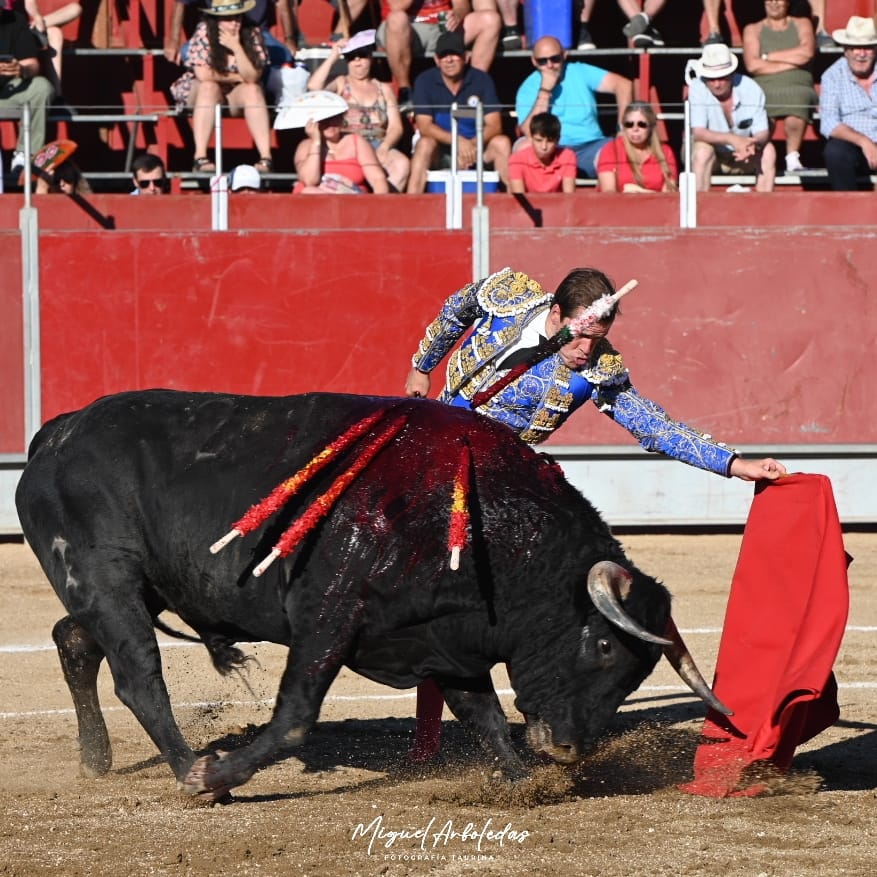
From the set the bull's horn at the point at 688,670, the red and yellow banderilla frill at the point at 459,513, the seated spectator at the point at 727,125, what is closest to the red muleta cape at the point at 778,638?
the bull's horn at the point at 688,670

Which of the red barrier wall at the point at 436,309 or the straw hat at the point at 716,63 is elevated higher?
the straw hat at the point at 716,63

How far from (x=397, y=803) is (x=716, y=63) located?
20.1 ft

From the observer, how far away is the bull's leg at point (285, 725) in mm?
3881

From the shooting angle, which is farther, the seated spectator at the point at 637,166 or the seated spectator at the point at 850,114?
the seated spectator at the point at 850,114

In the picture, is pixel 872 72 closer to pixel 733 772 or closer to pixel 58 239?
pixel 58 239

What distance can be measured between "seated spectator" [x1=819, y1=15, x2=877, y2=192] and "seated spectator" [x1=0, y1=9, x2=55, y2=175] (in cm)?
438

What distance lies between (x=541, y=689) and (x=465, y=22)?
6.66 meters

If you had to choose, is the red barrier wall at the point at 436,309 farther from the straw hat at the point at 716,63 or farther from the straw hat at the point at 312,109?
the straw hat at the point at 716,63

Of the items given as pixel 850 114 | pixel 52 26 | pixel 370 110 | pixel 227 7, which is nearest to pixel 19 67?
pixel 52 26

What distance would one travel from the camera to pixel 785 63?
9.60 m

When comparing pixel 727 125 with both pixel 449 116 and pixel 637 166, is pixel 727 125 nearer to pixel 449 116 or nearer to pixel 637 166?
pixel 637 166

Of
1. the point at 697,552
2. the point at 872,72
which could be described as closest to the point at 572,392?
the point at 697,552

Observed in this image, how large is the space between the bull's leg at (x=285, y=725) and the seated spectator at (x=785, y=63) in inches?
247

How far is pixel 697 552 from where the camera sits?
8.30m
